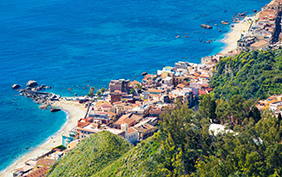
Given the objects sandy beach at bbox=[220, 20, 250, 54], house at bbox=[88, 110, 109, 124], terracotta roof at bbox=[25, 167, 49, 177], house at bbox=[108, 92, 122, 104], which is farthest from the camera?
sandy beach at bbox=[220, 20, 250, 54]

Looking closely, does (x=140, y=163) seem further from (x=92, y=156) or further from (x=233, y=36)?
(x=233, y=36)

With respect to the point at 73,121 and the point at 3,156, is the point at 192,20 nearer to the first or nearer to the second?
the point at 73,121

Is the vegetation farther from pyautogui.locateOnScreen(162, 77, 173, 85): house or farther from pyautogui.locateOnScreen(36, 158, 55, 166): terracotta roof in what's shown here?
pyautogui.locateOnScreen(162, 77, 173, 85): house

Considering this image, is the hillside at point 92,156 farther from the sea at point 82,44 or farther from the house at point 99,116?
the sea at point 82,44

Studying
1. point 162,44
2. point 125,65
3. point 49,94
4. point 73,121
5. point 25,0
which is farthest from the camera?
point 25,0

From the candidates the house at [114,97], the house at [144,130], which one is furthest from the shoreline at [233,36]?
the house at [144,130]

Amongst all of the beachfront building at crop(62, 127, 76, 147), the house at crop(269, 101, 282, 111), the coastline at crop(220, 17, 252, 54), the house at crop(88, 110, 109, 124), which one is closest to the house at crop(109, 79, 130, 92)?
the house at crop(88, 110, 109, 124)

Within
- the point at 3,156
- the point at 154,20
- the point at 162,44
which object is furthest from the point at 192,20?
the point at 3,156
